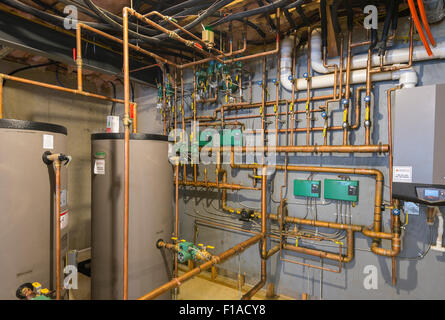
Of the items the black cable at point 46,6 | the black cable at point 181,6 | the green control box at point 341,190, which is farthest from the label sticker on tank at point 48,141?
the green control box at point 341,190

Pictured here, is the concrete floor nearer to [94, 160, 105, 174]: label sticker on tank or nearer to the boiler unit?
[94, 160, 105, 174]: label sticker on tank

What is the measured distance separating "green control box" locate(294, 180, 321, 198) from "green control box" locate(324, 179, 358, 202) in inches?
3.1

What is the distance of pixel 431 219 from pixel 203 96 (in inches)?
96.4

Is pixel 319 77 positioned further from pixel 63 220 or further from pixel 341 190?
pixel 63 220

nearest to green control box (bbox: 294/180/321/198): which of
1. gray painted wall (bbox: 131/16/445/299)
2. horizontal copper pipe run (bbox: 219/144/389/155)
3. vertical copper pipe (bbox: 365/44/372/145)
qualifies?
gray painted wall (bbox: 131/16/445/299)

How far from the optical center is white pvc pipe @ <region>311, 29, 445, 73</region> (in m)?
1.77

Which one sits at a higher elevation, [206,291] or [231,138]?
[231,138]

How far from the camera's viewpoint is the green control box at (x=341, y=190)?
2.07 meters

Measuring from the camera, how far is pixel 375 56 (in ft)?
6.38

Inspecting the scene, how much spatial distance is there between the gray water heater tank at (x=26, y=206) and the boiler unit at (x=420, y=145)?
2268 millimetres

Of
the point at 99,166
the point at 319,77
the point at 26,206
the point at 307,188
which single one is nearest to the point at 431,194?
the point at 307,188

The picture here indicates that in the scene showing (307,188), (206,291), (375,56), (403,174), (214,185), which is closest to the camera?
(403,174)

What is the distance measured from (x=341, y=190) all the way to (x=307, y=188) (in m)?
0.29

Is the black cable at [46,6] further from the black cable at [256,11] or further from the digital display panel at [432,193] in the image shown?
the digital display panel at [432,193]
